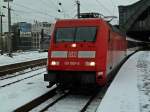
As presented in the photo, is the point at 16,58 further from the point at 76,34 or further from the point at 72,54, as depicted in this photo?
the point at 72,54

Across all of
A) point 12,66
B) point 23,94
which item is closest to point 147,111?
point 23,94

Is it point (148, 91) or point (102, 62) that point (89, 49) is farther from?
point (148, 91)

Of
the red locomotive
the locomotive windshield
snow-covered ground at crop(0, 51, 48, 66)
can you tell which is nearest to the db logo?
the red locomotive

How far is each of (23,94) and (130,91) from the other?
364 cm

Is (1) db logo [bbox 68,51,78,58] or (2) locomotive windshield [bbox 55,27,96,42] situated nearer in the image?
(1) db logo [bbox 68,51,78,58]

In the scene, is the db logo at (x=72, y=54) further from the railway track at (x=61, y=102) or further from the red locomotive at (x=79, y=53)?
the railway track at (x=61, y=102)

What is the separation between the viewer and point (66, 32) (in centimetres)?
1325

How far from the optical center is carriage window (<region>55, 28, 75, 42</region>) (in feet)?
43.1

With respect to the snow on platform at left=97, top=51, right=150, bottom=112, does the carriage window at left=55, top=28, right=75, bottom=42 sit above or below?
above

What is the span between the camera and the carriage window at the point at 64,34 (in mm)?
13148

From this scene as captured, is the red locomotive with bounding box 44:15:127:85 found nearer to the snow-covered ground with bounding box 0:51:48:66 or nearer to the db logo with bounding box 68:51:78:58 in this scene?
the db logo with bounding box 68:51:78:58

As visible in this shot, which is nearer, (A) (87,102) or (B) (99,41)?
(A) (87,102)

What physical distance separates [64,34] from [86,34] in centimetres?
Answer: 83

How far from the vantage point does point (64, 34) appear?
522 inches
